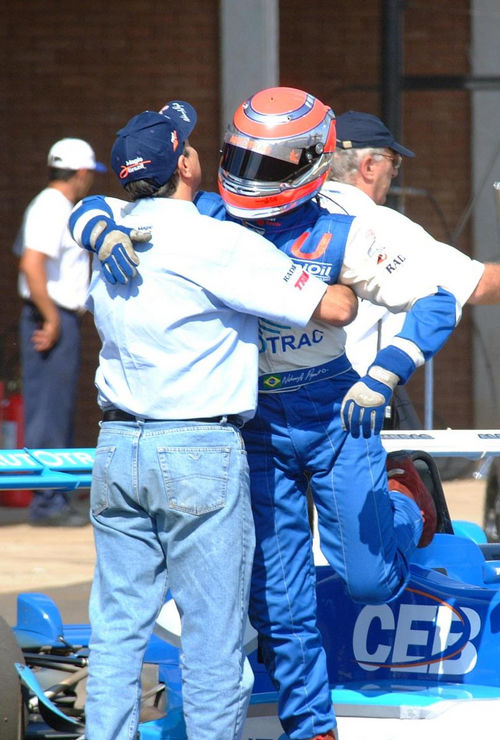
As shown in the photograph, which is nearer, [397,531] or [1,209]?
[397,531]

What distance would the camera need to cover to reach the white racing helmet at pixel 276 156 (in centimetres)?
324

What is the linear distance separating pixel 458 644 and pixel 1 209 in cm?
689

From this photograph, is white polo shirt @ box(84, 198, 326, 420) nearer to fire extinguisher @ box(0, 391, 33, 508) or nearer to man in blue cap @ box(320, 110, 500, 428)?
man in blue cap @ box(320, 110, 500, 428)

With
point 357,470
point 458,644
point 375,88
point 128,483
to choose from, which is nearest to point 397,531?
point 357,470

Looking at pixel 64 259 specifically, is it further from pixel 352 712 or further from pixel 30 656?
pixel 352 712

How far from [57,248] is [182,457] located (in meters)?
4.45

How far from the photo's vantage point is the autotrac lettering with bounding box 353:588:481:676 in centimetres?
364

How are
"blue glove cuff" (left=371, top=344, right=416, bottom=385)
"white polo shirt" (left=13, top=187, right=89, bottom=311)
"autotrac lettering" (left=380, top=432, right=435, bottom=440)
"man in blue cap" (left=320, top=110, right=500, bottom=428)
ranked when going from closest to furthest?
"blue glove cuff" (left=371, top=344, right=416, bottom=385) < "autotrac lettering" (left=380, top=432, right=435, bottom=440) < "man in blue cap" (left=320, top=110, right=500, bottom=428) < "white polo shirt" (left=13, top=187, right=89, bottom=311)

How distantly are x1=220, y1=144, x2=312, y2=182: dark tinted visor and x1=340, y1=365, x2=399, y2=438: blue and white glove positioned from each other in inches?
21.5

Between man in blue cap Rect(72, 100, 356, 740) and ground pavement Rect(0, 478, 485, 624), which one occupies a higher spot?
man in blue cap Rect(72, 100, 356, 740)

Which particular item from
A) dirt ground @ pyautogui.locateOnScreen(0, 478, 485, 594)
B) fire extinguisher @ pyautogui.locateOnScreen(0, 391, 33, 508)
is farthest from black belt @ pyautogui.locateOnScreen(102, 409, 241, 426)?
fire extinguisher @ pyautogui.locateOnScreen(0, 391, 33, 508)

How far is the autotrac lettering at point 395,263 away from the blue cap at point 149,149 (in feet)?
1.88

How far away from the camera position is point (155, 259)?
10.00ft

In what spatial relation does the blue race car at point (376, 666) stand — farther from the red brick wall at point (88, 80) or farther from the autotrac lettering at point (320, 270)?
the red brick wall at point (88, 80)
